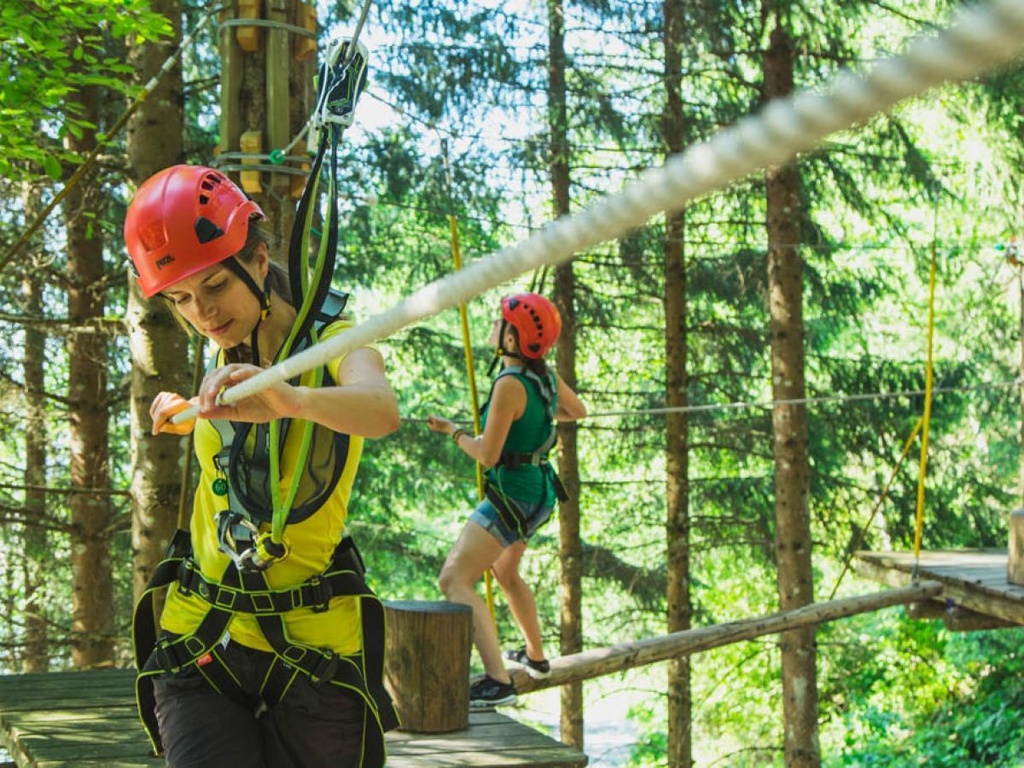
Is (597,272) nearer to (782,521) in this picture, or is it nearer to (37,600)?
(782,521)

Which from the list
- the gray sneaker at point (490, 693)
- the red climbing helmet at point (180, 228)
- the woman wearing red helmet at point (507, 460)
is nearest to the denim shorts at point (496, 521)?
the woman wearing red helmet at point (507, 460)

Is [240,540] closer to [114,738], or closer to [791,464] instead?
[114,738]

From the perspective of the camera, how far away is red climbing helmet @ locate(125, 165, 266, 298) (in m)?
2.03

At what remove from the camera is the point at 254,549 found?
6.91 feet

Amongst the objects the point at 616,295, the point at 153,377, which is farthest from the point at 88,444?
the point at 616,295

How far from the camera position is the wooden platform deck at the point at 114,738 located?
366 centimetres

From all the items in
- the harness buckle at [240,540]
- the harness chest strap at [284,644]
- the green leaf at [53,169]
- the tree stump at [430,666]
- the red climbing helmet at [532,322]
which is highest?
the green leaf at [53,169]

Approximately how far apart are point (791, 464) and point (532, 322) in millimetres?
4789

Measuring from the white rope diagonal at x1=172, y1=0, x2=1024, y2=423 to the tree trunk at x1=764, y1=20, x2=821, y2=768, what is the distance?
26.0ft

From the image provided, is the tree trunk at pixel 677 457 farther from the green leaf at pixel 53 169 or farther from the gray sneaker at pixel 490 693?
the green leaf at pixel 53 169

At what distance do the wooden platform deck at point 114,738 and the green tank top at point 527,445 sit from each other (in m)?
0.89

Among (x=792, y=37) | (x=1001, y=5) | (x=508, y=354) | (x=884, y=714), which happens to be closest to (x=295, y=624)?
(x=1001, y=5)

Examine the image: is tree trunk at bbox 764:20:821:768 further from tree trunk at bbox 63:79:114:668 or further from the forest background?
tree trunk at bbox 63:79:114:668

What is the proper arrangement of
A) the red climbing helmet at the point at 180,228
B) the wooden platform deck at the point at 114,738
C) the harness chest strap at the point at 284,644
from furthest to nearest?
the wooden platform deck at the point at 114,738 → the harness chest strap at the point at 284,644 → the red climbing helmet at the point at 180,228
